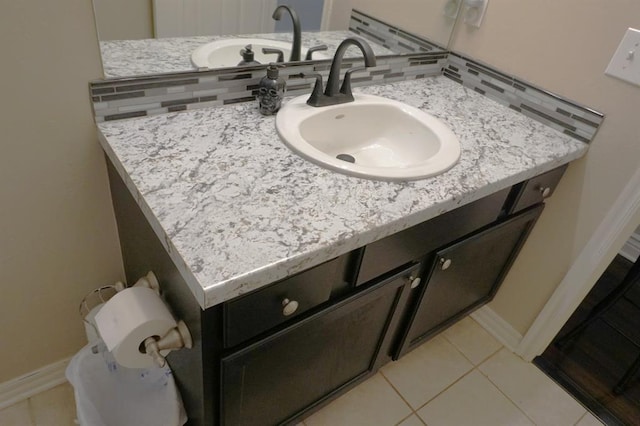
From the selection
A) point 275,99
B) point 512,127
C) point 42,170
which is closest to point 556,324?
point 512,127

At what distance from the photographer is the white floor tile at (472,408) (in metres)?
1.38

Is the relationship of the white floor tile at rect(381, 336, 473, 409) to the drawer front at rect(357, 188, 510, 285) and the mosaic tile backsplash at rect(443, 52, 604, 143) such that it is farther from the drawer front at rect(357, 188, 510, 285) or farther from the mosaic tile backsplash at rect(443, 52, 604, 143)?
the mosaic tile backsplash at rect(443, 52, 604, 143)

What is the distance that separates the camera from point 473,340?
165 centimetres

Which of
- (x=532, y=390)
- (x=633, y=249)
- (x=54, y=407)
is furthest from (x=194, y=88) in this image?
(x=633, y=249)

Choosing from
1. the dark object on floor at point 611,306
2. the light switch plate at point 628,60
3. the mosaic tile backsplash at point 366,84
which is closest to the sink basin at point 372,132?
the mosaic tile backsplash at point 366,84

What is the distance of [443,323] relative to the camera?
55.0 inches

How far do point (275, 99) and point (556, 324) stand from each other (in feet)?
4.06

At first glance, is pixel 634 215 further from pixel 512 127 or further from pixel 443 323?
pixel 443 323

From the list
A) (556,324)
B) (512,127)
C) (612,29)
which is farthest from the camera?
(556,324)

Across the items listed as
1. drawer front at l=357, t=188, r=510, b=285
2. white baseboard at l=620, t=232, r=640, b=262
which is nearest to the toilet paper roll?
drawer front at l=357, t=188, r=510, b=285

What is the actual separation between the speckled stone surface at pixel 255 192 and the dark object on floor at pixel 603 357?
0.85 m

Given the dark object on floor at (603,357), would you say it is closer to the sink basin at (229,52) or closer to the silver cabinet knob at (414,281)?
the silver cabinet knob at (414,281)

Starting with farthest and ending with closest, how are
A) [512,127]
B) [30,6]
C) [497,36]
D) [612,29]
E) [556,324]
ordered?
1. [556,324]
2. [497,36]
3. [512,127]
4. [612,29]
5. [30,6]

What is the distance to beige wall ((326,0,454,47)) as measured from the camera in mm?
1323
